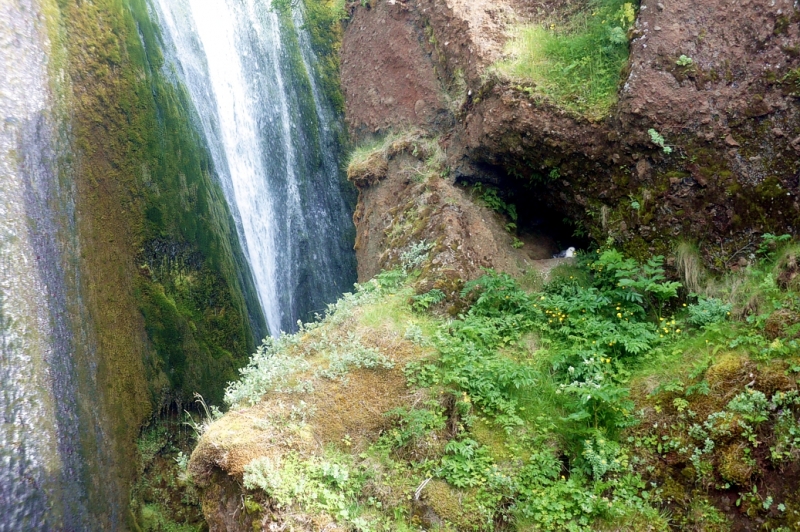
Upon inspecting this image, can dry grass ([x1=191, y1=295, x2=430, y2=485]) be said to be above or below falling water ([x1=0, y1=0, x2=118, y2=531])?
below

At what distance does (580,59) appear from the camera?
6.88 metres

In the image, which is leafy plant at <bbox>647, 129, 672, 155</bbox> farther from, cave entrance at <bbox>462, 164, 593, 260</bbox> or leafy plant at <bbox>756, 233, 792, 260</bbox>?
cave entrance at <bbox>462, 164, 593, 260</bbox>

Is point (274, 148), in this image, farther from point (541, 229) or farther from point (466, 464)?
point (466, 464)

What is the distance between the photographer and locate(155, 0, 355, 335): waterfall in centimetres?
942

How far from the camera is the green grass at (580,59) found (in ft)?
21.4

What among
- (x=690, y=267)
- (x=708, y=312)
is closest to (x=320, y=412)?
(x=708, y=312)

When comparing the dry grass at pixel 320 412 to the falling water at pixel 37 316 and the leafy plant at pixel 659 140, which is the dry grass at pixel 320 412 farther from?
the leafy plant at pixel 659 140

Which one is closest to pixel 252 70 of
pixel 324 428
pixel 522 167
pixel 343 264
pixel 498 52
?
pixel 343 264

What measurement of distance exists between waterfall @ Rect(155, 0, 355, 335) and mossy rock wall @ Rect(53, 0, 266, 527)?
128cm

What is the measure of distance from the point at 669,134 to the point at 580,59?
161 cm

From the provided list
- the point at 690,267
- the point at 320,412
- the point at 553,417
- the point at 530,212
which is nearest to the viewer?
the point at 553,417

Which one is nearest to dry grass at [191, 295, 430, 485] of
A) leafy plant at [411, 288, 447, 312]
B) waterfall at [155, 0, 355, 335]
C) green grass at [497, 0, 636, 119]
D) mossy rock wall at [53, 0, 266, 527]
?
leafy plant at [411, 288, 447, 312]

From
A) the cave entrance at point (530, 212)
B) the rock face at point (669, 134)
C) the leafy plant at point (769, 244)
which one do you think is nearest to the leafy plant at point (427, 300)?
the cave entrance at point (530, 212)

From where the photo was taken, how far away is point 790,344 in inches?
165
